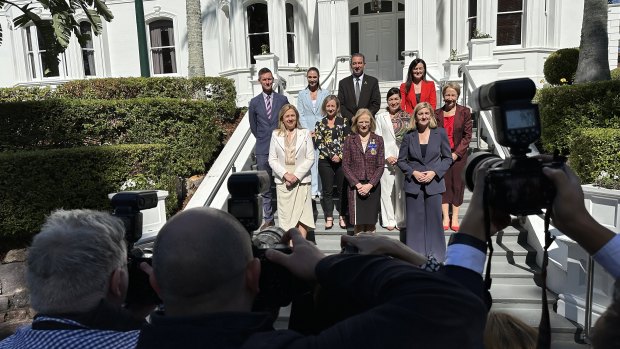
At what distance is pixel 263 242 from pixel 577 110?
725cm

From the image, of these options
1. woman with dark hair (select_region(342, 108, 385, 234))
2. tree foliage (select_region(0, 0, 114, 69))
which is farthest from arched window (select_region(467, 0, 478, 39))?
tree foliage (select_region(0, 0, 114, 69))

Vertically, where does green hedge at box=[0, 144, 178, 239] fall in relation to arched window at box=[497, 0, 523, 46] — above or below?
below

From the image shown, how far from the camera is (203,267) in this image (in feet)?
4.03

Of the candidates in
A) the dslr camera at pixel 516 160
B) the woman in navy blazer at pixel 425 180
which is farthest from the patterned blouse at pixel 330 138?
the dslr camera at pixel 516 160

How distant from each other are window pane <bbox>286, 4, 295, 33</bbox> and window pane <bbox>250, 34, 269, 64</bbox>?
807mm

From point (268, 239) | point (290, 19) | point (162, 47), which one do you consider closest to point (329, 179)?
point (268, 239)

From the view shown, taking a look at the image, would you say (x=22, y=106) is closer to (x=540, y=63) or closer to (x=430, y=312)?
(x=430, y=312)

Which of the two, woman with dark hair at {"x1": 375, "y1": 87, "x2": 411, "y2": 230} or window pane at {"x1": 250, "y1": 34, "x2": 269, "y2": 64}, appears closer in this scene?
woman with dark hair at {"x1": 375, "y1": 87, "x2": 411, "y2": 230}

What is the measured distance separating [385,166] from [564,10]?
10.7 metres

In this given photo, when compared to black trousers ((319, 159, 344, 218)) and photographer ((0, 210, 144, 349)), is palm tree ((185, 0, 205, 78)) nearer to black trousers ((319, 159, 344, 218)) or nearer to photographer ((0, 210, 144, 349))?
black trousers ((319, 159, 344, 218))

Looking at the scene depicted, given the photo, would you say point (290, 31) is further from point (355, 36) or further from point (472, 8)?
point (472, 8)

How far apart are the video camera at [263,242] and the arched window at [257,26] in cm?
1511

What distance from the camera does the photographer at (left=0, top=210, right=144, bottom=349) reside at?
1458mm

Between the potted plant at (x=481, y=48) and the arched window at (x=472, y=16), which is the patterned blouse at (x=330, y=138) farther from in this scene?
the arched window at (x=472, y=16)
